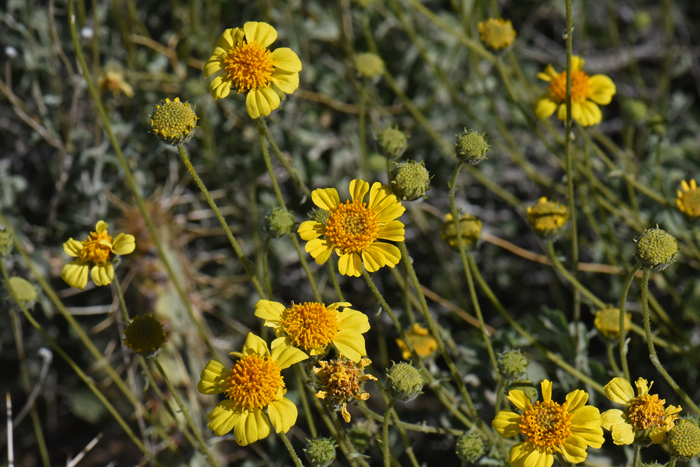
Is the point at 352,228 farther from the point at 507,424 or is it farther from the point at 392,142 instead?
the point at 507,424

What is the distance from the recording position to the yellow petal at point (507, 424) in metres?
1.98

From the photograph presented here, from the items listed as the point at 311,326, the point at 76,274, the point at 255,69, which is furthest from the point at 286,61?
the point at 76,274

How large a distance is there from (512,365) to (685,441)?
0.58 m

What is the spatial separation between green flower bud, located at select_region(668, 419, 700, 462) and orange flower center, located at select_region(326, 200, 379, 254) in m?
1.14

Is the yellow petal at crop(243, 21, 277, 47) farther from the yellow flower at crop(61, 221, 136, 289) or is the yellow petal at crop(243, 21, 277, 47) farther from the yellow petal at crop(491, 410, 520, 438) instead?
the yellow petal at crop(491, 410, 520, 438)

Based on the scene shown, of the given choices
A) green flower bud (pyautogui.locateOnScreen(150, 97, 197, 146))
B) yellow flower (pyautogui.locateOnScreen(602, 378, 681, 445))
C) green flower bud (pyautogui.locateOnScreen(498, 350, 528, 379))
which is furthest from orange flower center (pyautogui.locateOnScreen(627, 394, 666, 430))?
green flower bud (pyautogui.locateOnScreen(150, 97, 197, 146))

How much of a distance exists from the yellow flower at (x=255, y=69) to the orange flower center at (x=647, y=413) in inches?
63.0

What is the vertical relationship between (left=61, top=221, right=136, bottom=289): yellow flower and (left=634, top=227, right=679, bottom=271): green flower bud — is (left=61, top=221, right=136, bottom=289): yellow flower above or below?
below

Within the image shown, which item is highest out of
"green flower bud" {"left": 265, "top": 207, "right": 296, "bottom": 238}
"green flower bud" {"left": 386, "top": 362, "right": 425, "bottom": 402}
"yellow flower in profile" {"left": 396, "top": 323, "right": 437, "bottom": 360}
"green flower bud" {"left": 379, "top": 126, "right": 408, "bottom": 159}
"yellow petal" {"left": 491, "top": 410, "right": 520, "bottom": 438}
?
"green flower bud" {"left": 379, "top": 126, "right": 408, "bottom": 159}

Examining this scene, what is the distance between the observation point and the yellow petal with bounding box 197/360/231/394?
6.55 feet

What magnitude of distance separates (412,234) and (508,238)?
0.65m

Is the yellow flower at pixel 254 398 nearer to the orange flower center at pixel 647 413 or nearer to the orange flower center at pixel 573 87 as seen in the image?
the orange flower center at pixel 647 413

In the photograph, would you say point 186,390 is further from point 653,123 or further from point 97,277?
point 653,123

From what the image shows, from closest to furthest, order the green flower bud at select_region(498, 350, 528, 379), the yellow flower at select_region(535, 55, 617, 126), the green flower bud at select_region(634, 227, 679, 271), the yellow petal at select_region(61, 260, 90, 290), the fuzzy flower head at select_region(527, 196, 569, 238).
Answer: the green flower bud at select_region(634, 227, 679, 271) < the green flower bud at select_region(498, 350, 528, 379) < the yellow petal at select_region(61, 260, 90, 290) < the fuzzy flower head at select_region(527, 196, 569, 238) < the yellow flower at select_region(535, 55, 617, 126)
